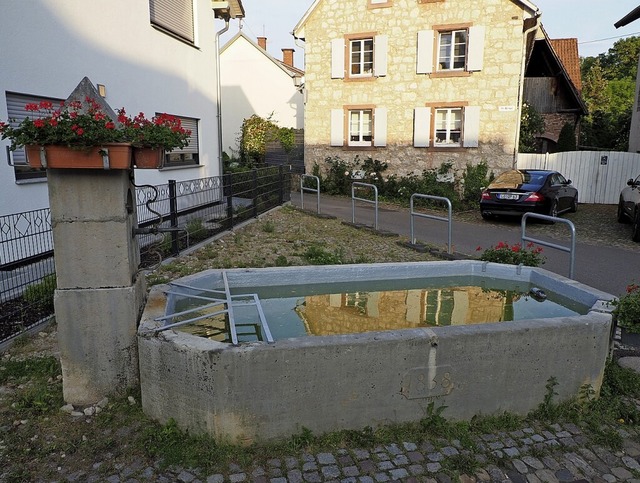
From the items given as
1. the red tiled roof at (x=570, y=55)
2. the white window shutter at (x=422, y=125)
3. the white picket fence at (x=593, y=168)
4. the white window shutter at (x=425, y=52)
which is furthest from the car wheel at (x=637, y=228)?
the red tiled roof at (x=570, y=55)

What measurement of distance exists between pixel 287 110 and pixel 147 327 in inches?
1088

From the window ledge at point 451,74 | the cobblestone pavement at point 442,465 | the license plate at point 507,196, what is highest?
the window ledge at point 451,74

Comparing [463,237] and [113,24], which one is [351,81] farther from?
[113,24]

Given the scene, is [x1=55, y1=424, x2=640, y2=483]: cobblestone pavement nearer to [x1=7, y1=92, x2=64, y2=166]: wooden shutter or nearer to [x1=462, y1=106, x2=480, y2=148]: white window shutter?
[x1=7, y1=92, x2=64, y2=166]: wooden shutter

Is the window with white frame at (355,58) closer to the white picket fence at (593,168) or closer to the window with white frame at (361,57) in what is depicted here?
the window with white frame at (361,57)

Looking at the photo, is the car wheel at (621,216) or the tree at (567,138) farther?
the tree at (567,138)

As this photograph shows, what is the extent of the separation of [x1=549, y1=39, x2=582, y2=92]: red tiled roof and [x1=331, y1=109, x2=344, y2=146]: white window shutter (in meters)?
14.3

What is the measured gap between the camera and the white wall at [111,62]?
7.60 meters

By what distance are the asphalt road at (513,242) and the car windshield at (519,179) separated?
1.10m

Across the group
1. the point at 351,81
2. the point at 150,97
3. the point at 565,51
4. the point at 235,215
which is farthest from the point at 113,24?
the point at 565,51

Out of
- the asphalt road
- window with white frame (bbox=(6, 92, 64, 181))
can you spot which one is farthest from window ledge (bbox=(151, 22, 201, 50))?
the asphalt road

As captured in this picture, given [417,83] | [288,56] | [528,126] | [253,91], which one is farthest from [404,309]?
[288,56]

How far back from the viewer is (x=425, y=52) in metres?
19.3

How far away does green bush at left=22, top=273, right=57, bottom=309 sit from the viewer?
575cm
